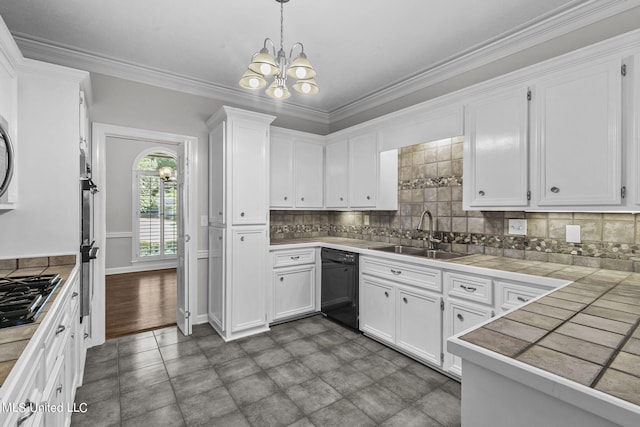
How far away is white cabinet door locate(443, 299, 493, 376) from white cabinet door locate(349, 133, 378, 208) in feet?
4.74

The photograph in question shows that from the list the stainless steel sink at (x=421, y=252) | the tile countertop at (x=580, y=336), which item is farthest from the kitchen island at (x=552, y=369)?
the stainless steel sink at (x=421, y=252)

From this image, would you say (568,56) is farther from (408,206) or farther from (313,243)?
(313,243)

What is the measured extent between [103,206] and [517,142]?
365 centimetres

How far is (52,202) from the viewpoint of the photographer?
2.15 metres

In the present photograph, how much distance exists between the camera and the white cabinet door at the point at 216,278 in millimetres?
3150

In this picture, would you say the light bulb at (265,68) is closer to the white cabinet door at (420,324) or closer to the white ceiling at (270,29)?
the white ceiling at (270,29)

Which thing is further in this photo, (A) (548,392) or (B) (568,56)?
(B) (568,56)

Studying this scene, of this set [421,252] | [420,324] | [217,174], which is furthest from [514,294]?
[217,174]

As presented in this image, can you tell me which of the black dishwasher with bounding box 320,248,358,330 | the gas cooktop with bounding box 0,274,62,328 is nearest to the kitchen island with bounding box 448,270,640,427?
the gas cooktop with bounding box 0,274,62,328

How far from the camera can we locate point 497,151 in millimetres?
2336

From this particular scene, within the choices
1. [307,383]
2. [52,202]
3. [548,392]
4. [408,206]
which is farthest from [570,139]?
[52,202]

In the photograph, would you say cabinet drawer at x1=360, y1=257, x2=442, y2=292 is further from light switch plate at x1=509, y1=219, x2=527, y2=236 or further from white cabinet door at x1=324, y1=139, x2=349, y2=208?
white cabinet door at x1=324, y1=139, x2=349, y2=208

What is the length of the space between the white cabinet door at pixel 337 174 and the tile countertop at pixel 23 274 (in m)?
2.69

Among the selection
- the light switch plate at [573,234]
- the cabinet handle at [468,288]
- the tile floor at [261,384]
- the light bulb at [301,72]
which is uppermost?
the light bulb at [301,72]
